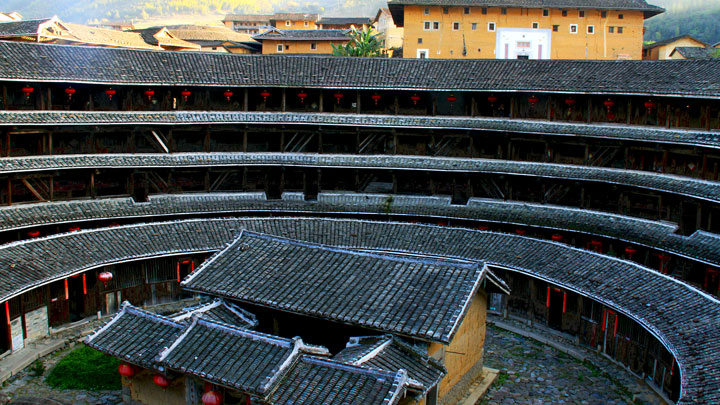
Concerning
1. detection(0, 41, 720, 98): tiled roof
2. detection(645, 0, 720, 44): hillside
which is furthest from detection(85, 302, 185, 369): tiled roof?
detection(645, 0, 720, 44): hillside

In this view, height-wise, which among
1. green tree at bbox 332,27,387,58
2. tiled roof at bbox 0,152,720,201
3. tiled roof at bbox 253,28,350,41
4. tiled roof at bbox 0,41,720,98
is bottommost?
tiled roof at bbox 0,152,720,201

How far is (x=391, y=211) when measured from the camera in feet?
133

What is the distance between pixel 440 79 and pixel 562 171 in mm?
9470

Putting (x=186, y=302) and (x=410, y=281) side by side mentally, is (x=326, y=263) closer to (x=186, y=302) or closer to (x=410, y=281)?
(x=410, y=281)

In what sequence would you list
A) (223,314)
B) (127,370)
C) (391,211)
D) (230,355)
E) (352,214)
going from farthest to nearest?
(352,214), (391,211), (223,314), (127,370), (230,355)

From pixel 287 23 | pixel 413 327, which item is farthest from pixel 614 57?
pixel 287 23

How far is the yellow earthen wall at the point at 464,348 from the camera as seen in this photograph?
2378cm

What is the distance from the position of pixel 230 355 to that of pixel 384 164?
912 inches

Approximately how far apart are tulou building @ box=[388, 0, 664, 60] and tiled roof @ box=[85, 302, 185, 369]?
45.3 meters

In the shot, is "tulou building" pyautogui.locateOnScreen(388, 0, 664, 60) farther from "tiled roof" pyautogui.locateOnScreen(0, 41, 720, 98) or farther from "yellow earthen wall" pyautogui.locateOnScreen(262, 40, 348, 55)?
"tiled roof" pyautogui.locateOnScreen(0, 41, 720, 98)

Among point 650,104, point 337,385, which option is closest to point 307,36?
point 650,104

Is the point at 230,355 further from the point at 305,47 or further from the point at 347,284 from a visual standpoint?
the point at 305,47

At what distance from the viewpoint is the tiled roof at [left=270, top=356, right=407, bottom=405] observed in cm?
1812

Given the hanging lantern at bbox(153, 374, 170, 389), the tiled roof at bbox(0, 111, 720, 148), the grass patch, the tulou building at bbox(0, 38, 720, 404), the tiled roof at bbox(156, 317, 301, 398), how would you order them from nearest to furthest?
the tiled roof at bbox(156, 317, 301, 398) → the hanging lantern at bbox(153, 374, 170, 389) → the tulou building at bbox(0, 38, 720, 404) → the grass patch → the tiled roof at bbox(0, 111, 720, 148)
